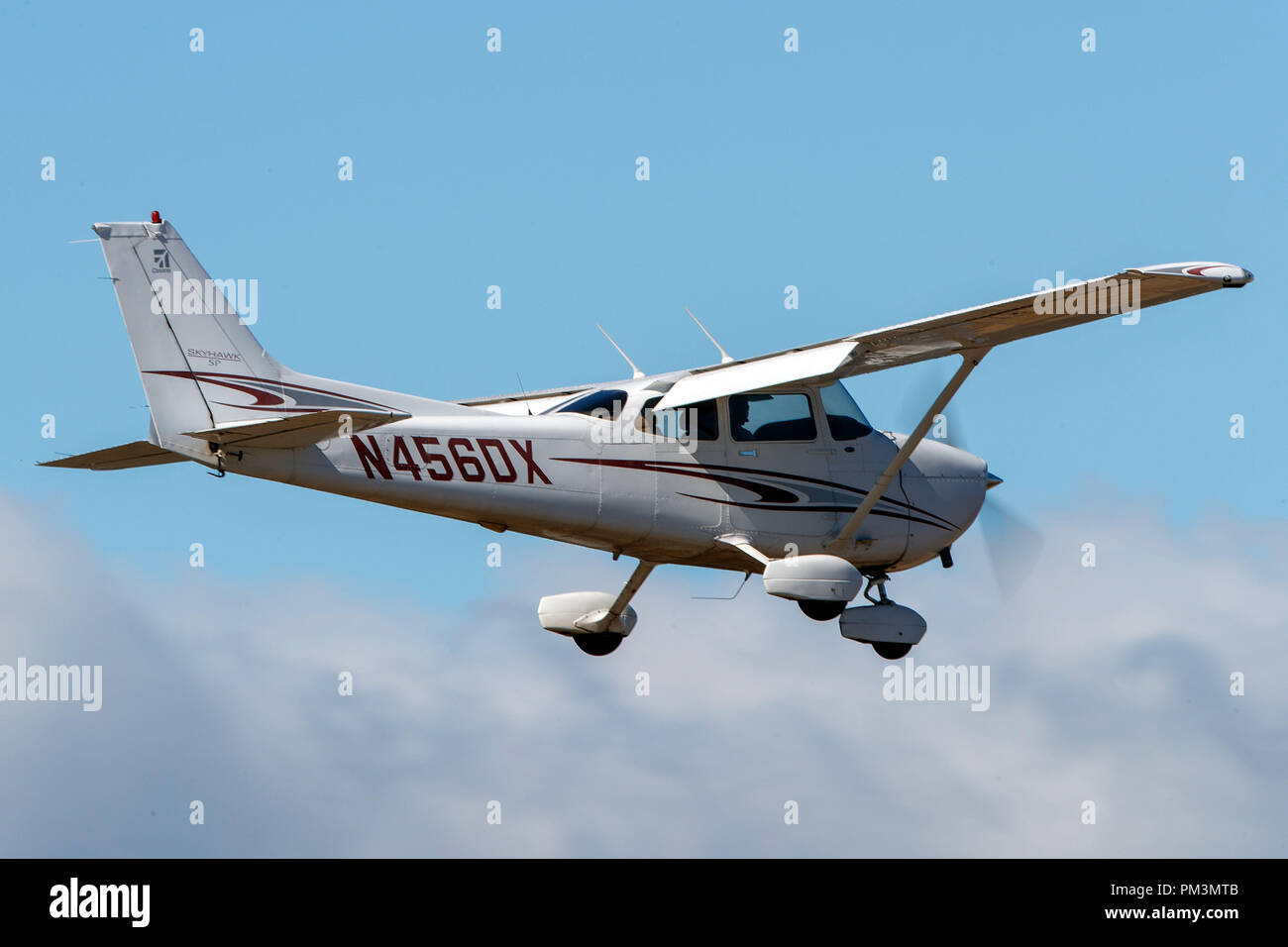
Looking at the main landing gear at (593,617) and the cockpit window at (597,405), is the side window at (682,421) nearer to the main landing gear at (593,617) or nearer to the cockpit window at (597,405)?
the cockpit window at (597,405)

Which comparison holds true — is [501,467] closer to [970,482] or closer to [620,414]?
Result: [620,414]

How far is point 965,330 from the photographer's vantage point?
786 inches

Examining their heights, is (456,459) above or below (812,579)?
above

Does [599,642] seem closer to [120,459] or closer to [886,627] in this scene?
[886,627]

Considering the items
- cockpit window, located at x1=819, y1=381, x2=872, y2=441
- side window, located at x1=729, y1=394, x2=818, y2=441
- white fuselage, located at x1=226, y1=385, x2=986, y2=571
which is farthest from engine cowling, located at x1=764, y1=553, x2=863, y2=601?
cockpit window, located at x1=819, y1=381, x2=872, y2=441

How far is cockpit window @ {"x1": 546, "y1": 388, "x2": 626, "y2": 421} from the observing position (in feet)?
67.0

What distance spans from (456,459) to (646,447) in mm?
1927

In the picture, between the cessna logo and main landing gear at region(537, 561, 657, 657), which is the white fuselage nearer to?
the cessna logo

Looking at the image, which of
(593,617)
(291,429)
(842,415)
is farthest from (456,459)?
(842,415)

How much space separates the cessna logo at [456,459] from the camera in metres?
19.1

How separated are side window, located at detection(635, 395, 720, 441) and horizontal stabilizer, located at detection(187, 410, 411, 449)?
2723 mm

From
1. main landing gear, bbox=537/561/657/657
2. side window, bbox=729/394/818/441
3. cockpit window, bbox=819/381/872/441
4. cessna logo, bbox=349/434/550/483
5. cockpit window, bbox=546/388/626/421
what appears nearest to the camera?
cessna logo, bbox=349/434/550/483

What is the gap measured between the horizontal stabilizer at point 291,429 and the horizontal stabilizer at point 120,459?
197cm
